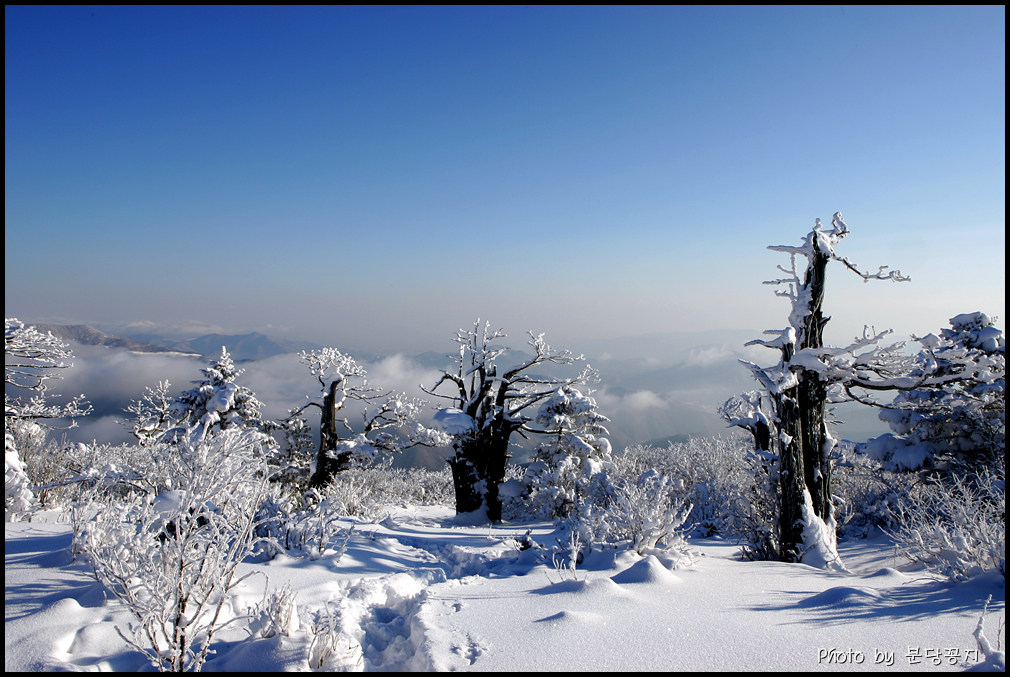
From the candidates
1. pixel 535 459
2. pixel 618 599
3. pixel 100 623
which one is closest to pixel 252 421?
pixel 535 459

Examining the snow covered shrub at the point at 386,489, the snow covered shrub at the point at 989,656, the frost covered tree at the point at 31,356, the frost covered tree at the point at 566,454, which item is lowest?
the snow covered shrub at the point at 386,489

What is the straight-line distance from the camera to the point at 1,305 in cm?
524

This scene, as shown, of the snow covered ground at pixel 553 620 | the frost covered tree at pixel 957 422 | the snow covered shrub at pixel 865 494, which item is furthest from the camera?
the frost covered tree at pixel 957 422

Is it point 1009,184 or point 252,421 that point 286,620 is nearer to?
point 1009,184

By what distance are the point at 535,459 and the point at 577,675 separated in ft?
43.5

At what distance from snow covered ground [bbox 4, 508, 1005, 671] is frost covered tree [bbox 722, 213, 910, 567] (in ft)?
4.30

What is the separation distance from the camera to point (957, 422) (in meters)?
11.8

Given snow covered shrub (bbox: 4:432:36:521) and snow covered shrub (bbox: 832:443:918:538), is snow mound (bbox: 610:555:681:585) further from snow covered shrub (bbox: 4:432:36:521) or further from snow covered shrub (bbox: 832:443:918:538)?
snow covered shrub (bbox: 4:432:36:521)

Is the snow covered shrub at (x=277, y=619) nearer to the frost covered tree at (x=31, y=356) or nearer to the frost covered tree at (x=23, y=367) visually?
the frost covered tree at (x=23, y=367)

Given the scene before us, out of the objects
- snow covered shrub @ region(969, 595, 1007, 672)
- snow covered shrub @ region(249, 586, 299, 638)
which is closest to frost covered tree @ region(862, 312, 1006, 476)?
snow covered shrub @ region(969, 595, 1007, 672)

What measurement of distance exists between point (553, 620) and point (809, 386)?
6.65 m

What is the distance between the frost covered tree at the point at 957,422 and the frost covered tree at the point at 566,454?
7512 millimetres

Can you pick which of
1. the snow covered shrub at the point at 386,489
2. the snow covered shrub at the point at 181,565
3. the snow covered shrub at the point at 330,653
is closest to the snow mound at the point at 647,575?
the snow covered shrub at the point at 330,653

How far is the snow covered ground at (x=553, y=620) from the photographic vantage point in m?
3.40
